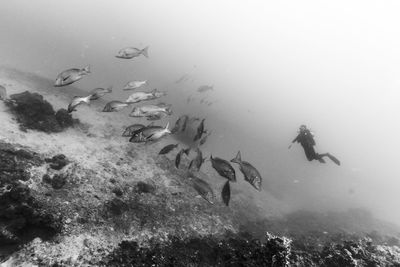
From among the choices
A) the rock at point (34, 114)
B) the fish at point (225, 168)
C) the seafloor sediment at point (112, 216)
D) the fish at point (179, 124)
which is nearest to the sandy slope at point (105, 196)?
the seafloor sediment at point (112, 216)

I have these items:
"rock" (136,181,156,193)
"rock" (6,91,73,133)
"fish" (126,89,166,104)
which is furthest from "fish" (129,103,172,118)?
"rock" (6,91,73,133)

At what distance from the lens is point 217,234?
25.5 feet

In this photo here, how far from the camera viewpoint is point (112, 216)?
6.39 m

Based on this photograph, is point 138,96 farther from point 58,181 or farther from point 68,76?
point 58,181

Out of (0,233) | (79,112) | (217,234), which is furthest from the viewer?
(79,112)

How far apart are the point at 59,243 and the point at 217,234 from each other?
4238mm

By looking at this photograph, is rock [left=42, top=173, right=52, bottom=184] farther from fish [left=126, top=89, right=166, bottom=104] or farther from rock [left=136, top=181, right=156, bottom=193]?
fish [left=126, top=89, right=166, bottom=104]

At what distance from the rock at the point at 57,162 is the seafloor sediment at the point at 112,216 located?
0.02 metres

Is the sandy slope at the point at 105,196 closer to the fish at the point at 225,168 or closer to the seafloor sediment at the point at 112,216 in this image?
the seafloor sediment at the point at 112,216

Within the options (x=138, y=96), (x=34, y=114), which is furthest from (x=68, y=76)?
(x=34, y=114)

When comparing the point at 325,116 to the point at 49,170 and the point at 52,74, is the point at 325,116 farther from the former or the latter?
the point at 49,170

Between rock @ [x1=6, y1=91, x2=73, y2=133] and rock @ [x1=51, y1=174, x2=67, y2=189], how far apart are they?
3.40 meters

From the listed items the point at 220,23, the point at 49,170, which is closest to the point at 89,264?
the point at 49,170

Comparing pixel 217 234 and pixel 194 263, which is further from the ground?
pixel 194 263
